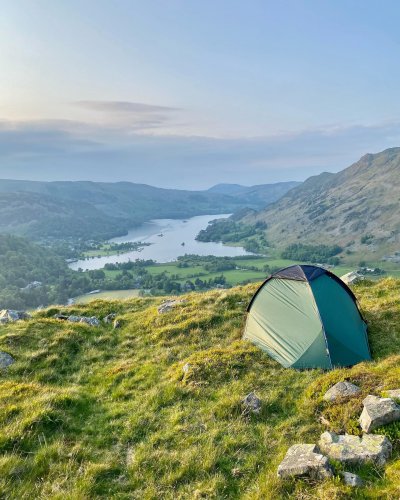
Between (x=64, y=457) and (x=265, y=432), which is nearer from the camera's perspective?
(x=64, y=457)

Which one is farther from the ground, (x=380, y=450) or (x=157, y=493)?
(x=380, y=450)

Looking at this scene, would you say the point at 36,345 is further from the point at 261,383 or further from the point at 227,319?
the point at 261,383

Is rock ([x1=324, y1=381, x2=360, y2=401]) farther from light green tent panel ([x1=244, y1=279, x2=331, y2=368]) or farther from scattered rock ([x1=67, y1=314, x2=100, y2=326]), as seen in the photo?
scattered rock ([x1=67, y1=314, x2=100, y2=326])

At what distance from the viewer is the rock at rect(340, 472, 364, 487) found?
20.9 feet

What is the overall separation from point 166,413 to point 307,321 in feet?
22.7

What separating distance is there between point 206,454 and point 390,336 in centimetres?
1003

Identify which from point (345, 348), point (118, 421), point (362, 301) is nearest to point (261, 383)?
point (345, 348)

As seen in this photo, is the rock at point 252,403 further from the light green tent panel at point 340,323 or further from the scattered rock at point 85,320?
the scattered rock at point 85,320

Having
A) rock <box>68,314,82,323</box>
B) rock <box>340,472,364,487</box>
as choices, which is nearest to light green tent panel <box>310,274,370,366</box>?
rock <box>340,472,364,487</box>

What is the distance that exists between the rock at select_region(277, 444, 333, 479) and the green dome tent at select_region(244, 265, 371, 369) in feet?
18.2

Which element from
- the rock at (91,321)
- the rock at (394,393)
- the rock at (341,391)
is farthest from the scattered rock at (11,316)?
the rock at (394,393)

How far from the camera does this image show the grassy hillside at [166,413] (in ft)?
22.9

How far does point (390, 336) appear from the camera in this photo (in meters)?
14.0

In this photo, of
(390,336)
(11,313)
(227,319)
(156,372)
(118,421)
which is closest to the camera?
(118,421)
